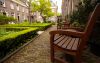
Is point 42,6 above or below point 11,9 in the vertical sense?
above

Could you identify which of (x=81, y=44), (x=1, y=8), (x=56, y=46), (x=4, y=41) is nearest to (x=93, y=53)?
(x=56, y=46)

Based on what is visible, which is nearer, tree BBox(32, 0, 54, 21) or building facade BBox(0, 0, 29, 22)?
building facade BBox(0, 0, 29, 22)

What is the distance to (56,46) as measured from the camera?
2637 millimetres

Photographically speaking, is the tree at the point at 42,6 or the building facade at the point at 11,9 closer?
the building facade at the point at 11,9

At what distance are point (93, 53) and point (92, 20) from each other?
6.79ft

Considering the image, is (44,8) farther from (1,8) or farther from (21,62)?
(21,62)

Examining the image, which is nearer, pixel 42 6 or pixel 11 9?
pixel 42 6

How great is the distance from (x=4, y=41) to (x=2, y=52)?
0.29 meters

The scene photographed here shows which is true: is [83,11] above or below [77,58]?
above

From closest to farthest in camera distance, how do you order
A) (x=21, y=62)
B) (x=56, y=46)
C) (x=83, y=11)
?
(x=56, y=46)
(x=21, y=62)
(x=83, y=11)

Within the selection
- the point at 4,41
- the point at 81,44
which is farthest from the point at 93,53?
the point at 4,41

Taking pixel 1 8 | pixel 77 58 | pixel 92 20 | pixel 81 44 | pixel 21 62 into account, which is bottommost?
pixel 21 62

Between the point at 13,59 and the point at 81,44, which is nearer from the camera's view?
the point at 81,44

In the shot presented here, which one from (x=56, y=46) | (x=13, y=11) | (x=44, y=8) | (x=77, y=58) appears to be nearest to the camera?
(x=77, y=58)
